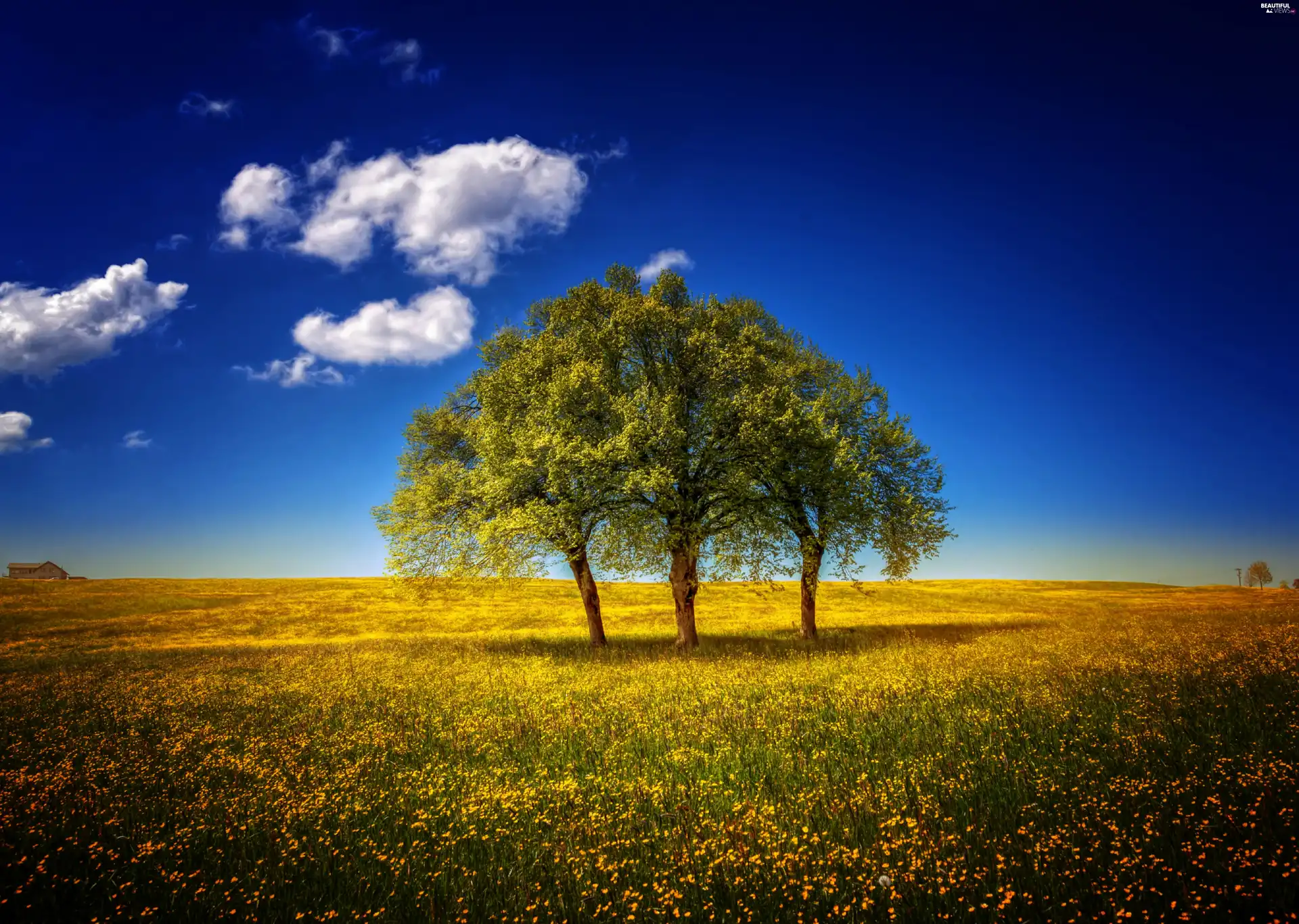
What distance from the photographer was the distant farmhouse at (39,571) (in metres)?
115

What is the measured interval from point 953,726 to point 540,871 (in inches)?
289

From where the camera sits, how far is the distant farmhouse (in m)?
115

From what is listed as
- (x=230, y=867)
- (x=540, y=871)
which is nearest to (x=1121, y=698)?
(x=540, y=871)

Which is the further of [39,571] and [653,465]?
[39,571]

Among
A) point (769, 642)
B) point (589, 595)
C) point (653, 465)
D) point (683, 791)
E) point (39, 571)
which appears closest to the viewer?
point (683, 791)

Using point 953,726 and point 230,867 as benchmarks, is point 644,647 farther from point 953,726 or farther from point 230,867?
point 230,867

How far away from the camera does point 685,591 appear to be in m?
24.8

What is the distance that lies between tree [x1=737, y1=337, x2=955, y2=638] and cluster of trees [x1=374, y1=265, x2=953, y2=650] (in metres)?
0.09

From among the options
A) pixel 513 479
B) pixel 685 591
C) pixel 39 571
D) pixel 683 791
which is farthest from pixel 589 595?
pixel 39 571

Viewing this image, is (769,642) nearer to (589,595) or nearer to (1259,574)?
(589,595)

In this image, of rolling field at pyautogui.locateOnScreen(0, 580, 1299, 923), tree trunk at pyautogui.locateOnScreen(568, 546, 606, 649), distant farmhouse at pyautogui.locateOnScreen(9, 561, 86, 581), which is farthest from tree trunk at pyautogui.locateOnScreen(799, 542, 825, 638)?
distant farmhouse at pyautogui.locateOnScreen(9, 561, 86, 581)

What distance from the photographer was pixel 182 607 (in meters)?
48.9

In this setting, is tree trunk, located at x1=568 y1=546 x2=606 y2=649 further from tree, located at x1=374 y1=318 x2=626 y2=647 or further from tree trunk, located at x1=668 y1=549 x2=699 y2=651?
tree trunk, located at x1=668 y1=549 x2=699 y2=651

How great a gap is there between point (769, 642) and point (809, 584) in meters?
3.44
